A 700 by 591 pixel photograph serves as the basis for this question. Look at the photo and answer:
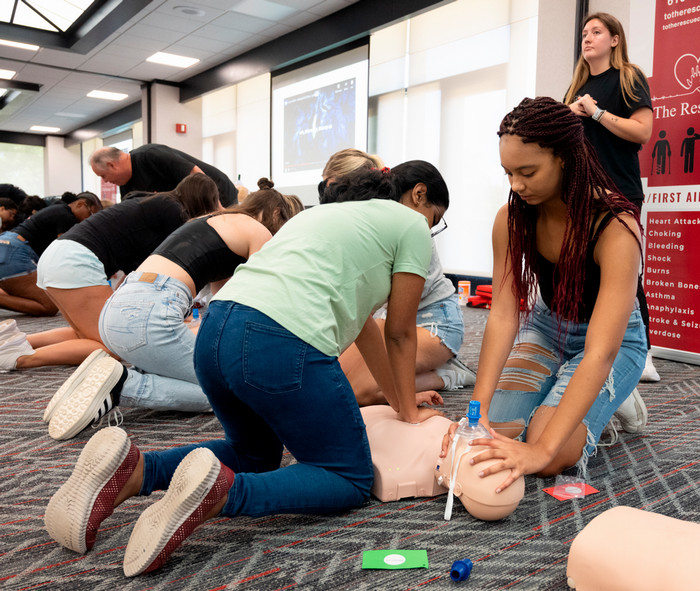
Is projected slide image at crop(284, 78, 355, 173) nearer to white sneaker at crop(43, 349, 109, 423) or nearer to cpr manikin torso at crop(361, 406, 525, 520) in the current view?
white sneaker at crop(43, 349, 109, 423)

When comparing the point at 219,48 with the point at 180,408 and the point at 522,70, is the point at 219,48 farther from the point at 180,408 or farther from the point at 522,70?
the point at 180,408

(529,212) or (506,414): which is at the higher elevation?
(529,212)

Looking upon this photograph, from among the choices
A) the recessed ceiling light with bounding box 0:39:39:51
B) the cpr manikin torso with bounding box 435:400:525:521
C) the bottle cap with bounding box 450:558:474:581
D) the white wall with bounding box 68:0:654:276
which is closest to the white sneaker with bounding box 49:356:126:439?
the cpr manikin torso with bounding box 435:400:525:521

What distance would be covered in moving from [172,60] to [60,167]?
7830mm

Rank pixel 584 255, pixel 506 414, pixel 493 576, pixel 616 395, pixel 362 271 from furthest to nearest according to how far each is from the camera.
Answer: pixel 506 414 → pixel 616 395 → pixel 584 255 → pixel 362 271 → pixel 493 576

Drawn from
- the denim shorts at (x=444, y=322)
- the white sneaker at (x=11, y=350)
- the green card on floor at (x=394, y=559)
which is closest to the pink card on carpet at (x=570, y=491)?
the green card on floor at (x=394, y=559)

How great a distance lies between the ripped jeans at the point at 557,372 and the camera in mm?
1642

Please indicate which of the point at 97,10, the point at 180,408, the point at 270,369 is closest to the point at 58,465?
the point at 180,408

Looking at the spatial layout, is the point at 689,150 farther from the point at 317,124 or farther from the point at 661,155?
the point at 317,124

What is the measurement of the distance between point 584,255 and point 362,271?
0.56m

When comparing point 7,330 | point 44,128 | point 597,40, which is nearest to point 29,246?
point 7,330

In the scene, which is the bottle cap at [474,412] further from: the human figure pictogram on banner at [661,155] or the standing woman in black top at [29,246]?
the standing woman in black top at [29,246]

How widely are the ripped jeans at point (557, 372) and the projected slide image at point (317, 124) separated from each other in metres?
4.81

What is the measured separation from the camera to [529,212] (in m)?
1.57
